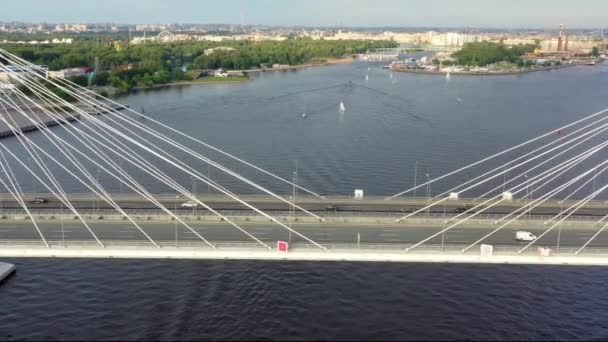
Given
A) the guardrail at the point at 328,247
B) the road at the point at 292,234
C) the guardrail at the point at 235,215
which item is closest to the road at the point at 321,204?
the guardrail at the point at 235,215

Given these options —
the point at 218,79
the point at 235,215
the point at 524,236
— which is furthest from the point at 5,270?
the point at 218,79

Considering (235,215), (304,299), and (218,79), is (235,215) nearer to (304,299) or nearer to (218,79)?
(304,299)

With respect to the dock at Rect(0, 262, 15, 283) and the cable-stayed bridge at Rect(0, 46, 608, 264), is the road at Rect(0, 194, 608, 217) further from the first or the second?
the dock at Rect(0, 262, 15, 283)

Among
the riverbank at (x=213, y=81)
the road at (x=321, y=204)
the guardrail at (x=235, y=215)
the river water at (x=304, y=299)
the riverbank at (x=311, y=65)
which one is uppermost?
the riverbank at (x=311, y=65)

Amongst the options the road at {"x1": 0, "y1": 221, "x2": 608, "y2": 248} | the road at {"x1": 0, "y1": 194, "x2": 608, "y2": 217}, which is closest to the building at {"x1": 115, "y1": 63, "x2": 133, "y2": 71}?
the road at {"x1": 0, "y1": 194, "x2": 608, "y2": 217}

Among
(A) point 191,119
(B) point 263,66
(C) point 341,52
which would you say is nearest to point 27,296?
(A) point 191,119

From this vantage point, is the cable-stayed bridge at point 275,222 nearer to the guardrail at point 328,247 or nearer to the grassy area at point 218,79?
the guardrail at point 328,247
